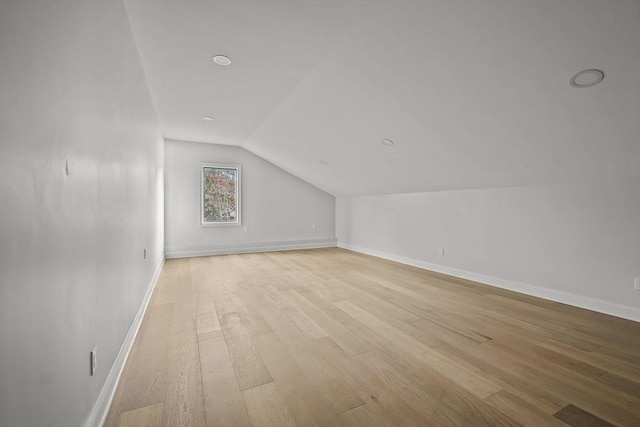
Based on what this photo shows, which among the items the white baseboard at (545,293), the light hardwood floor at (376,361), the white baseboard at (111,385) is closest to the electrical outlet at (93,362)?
the white baseboard at (111,385)

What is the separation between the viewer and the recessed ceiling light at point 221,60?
2658mm

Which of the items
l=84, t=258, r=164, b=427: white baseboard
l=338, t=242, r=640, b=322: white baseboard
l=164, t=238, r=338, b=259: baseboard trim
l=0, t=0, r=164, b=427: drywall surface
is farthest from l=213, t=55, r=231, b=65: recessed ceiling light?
l=164, t=238, r=338, b=259: baseboard trim

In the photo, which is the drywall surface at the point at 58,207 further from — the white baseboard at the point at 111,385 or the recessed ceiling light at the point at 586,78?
the recessed ceiling light at the point at 586,78

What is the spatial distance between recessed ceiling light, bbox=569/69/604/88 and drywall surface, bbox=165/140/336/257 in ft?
18.5

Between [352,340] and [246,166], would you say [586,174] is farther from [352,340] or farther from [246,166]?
[246,166]

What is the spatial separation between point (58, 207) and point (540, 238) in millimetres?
4249

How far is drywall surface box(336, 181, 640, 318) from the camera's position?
2711 mm

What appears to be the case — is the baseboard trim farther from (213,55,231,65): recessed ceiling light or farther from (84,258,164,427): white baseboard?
(213,55,231,65): recessed ceiling light

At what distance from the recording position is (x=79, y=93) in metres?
1.20

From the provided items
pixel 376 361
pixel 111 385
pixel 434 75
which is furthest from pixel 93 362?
pixel 434 75

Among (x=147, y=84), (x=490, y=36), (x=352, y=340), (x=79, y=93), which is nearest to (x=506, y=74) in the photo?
(x=490, y=36)

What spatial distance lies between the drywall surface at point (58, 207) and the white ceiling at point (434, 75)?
937 millimetres

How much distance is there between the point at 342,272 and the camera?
→ 452cm

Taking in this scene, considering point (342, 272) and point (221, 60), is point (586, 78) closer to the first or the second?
point (221, 60)
